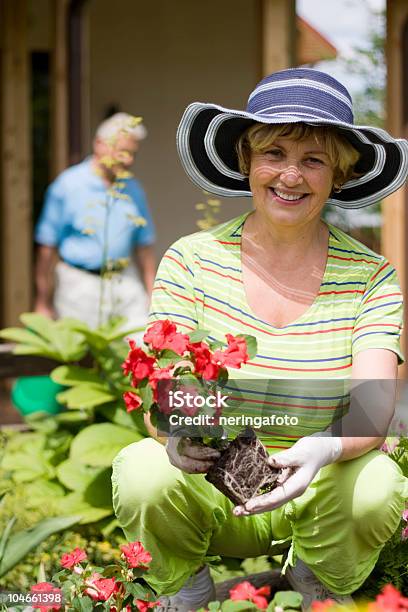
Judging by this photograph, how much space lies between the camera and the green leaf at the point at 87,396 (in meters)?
3.18

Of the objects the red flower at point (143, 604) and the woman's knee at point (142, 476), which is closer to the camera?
the red flower at point (143, 604)

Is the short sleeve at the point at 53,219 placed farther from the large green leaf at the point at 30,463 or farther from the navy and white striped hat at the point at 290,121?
the navy and white striped hat at the point at 290,121

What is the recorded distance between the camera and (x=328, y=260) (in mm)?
2236

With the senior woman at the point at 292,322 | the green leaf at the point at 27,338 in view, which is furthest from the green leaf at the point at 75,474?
the senior woman at the point at 292,322

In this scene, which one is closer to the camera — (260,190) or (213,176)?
(260,190)

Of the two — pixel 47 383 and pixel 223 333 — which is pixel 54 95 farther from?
pixel 223 333


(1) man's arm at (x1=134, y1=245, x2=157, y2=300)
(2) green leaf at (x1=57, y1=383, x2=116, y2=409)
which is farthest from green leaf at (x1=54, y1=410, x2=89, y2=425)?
(1) man's arm at (x1=134, y1=245, x2=157, y2=300)

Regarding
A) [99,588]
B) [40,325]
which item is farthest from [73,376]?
[99,588]

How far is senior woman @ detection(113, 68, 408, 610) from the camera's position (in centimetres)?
204

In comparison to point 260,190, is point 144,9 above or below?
above

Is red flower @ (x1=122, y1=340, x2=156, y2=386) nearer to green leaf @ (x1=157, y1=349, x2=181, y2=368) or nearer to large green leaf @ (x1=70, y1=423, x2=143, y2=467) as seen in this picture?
green leaf @ (x1=157, y1=349, x2=181, y2=368)

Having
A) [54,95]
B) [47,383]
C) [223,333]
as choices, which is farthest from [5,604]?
[54,95]

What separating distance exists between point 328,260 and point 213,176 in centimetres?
36

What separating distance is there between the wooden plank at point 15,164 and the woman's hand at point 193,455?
15.0 ft
